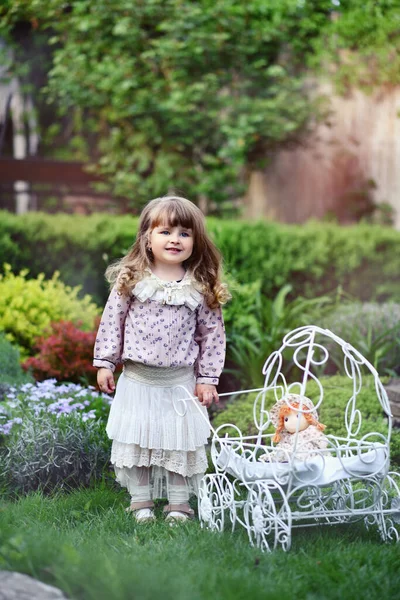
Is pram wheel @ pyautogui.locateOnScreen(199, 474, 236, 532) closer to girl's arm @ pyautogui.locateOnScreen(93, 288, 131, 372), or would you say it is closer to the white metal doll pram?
the white metal doll pram

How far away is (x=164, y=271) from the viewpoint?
365cm

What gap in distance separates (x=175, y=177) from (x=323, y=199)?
1764mm

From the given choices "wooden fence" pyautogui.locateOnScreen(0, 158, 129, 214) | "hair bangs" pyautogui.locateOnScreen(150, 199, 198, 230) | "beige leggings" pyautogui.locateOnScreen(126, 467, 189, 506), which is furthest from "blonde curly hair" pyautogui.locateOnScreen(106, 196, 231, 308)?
"wooden fence" pyautogui.locateOnScreen(0, 158, 129, 214)

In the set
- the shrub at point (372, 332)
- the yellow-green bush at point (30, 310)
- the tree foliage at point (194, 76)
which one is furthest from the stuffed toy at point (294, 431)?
the tree foliage at point (194, 76)

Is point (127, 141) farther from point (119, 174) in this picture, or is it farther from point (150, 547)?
point (150, 547)

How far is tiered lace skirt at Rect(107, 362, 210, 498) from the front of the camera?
3.51 m

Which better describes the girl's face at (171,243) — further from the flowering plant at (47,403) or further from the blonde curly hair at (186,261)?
the flowering plant at (47,403)

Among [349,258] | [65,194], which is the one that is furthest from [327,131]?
[65,194]

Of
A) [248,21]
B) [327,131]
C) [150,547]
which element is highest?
[248,21]

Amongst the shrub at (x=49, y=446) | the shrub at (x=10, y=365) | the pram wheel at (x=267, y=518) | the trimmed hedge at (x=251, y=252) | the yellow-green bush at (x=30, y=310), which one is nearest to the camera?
the pram wheel at (x=267, y=518)

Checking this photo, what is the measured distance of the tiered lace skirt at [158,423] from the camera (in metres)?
3.51

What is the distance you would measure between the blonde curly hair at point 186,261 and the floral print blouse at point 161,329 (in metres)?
0.05

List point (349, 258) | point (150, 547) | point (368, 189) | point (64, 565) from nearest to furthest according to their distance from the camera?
point (64, 565) → point (150, 547) → point (349, 258) → point (368, 189)

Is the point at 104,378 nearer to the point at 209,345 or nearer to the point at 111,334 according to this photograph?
the point at 111,334
